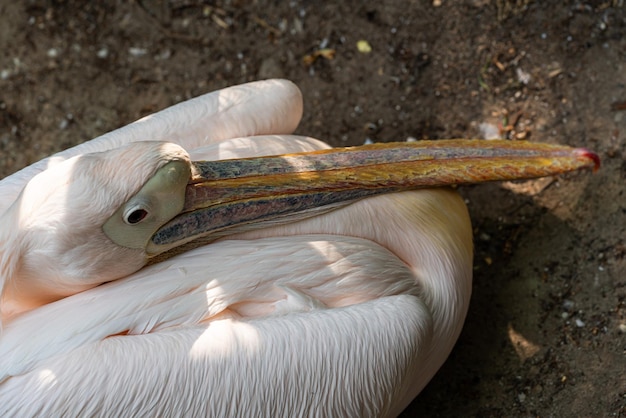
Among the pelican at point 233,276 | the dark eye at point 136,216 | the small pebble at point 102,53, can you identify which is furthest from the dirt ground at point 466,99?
the dark eye at point 136,216

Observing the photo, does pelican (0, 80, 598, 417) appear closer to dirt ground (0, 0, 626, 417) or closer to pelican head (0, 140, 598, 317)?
pelican head (0, 140, 598, 317)

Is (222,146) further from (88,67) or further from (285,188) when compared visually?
(88,67)

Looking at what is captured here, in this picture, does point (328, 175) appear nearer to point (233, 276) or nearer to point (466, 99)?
point (233, 276)

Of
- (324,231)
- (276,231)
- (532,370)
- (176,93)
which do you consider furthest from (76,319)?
(176,93)

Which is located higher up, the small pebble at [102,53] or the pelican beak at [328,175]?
the small pebble at [102,53]

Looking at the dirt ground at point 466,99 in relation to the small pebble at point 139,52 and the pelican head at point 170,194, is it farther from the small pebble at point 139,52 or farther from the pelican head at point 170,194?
the pelican head at point 170,194

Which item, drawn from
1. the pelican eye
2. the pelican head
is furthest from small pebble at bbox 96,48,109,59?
the pelican eye

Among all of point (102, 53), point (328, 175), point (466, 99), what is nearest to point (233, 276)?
→ point (328, 175)
